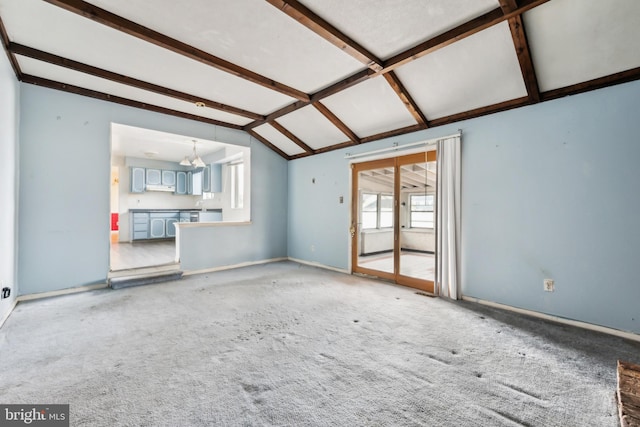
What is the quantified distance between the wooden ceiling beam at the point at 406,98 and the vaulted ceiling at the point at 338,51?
0.7 inches

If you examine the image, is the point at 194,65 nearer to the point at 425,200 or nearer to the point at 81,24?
the point at 81,24

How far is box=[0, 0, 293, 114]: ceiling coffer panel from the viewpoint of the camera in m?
2.52

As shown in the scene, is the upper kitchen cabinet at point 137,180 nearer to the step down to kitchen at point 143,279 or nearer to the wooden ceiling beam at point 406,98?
the step down to kitchen at point 143,279

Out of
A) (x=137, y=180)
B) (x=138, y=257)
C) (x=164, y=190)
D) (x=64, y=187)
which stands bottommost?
(x=138, y=257)

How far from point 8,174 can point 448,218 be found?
17.3 ft

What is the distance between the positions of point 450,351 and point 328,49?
321 cm

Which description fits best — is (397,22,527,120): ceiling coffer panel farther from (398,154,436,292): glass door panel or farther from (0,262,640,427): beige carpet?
(0,262,640,427): beige carpet

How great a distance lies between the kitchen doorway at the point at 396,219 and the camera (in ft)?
14.0

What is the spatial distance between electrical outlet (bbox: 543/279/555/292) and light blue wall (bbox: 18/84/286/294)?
19.1 feet

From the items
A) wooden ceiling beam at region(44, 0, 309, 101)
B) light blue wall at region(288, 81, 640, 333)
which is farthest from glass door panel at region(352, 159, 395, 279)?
wooden ceiling beam at region(44, 0, 309, 101)

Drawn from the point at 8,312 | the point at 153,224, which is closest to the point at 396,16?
the point at 8,312

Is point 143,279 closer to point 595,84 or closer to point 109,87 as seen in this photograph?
point 109,87

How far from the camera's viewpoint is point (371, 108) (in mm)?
4012

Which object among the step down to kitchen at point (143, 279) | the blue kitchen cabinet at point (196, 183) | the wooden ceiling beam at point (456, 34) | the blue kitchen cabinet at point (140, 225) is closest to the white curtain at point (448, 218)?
the wooden ceiling beam at point (456, 34)
